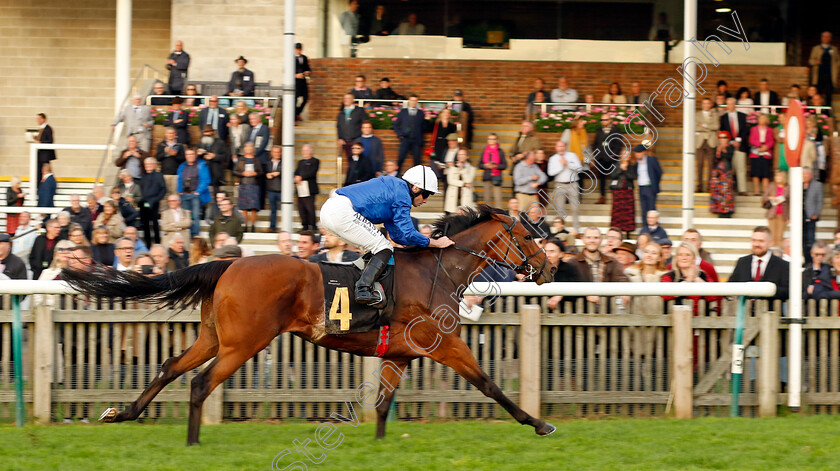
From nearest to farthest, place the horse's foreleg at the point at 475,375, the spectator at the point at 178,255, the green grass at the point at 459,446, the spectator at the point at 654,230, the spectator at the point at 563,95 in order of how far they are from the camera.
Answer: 1. the green grass at the point at 459,446
2. the horse's foreleg at the point at 475,375
3. the spectator at the point at 178,255
4. the spectator at the point at 654,230
5. the spectator at the point at 563,95

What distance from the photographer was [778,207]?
12.5 m

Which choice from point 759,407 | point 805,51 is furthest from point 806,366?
point 805,51

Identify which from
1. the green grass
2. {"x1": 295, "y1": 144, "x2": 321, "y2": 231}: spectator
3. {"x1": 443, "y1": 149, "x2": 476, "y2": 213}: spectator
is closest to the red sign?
the green grass

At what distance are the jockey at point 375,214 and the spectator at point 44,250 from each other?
5250 mm

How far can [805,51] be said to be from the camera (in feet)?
62.2

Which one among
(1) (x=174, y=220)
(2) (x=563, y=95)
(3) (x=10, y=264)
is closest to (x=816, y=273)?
(1) (x=174, y=220)

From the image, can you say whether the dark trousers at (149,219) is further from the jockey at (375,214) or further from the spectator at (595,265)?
the jockey at (375,214)

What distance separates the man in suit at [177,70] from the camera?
15852 millimetres

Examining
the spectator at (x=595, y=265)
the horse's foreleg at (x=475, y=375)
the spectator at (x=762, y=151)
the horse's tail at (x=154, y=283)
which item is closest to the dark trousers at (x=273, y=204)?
the spectator at (x=595, y=265)

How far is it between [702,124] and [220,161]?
→ 7163mm

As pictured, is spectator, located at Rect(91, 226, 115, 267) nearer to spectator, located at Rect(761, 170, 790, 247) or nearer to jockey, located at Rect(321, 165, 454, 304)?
jockey, located at Rect(321, 165, 454, 304)

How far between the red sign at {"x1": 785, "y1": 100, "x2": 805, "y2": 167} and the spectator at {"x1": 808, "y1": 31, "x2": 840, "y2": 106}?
31.7 ft

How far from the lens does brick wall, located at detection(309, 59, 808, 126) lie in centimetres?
1852

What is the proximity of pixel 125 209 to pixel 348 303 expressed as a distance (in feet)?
21.0
